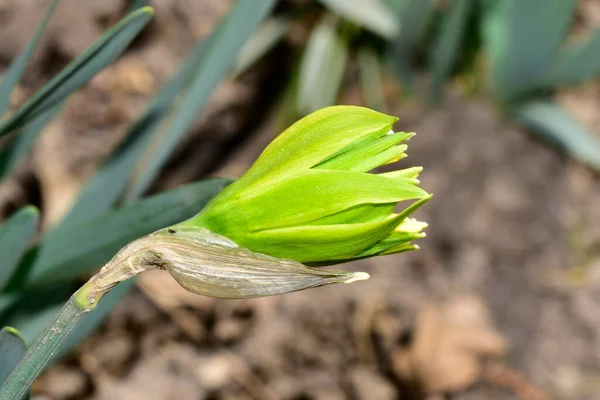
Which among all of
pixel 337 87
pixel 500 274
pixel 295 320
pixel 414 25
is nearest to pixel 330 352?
pixel 295 320

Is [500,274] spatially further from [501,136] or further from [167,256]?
[167,256]

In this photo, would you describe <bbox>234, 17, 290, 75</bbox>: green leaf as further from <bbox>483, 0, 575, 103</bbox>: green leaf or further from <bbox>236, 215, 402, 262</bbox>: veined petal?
<bbox>236, 215, 402, 262</bbox>: veined petal

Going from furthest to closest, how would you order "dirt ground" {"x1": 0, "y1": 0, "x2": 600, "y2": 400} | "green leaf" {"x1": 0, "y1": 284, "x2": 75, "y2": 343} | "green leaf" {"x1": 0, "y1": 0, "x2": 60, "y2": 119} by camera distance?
"dirt ground" {"x1": 0, "y1": 0, "x2": 600, "y2": 400} → "green leaf" {"x1": 0, "y1": 284, "x2": 75, "y2": 343} → "green leaf" {"x1": 0, "y1": 0, "x2": 60, "y2": 119}

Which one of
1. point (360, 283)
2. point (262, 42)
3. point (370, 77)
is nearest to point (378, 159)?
point (360, 283)


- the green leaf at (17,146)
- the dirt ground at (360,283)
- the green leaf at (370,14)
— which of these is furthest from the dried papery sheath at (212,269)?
the green leaf at (370,14)

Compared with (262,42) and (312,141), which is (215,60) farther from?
(262,42)

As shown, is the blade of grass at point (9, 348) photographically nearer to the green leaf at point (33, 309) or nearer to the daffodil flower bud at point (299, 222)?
the daffodil flower bud at point (299, 222)

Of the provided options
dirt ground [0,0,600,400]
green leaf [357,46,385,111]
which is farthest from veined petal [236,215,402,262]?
green leaf [357,46,385,111]
